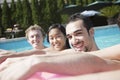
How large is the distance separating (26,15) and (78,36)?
19.9 metres

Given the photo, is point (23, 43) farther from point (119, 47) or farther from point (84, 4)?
point (119, 47)

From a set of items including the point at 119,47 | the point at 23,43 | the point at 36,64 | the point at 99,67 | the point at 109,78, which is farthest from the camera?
the point at 23,43

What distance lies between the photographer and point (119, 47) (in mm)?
1607

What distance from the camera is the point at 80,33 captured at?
2.56m

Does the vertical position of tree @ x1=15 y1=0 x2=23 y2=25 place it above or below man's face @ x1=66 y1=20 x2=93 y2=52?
above

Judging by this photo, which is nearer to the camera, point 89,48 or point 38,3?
point 89,48

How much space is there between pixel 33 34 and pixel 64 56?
3786 mm

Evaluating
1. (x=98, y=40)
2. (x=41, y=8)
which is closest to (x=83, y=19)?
(x=98, y=40)

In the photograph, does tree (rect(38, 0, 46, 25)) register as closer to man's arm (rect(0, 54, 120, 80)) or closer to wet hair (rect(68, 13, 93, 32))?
wet hair (rect(68, 13, 93, 32))

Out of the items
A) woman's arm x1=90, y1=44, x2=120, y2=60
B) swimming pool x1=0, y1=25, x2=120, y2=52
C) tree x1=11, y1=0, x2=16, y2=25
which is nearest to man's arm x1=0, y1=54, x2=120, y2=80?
woman's arm x1=90, y1=44, x2=120, y2=60

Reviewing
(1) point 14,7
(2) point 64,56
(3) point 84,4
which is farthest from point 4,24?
(2) point 64,56

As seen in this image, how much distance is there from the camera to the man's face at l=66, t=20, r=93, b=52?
8.20 feet

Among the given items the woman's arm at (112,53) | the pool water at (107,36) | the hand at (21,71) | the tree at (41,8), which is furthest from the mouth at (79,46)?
the tree at (41,8)

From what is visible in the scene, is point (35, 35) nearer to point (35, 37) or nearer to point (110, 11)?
point (35, 37)
